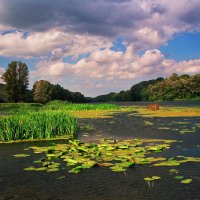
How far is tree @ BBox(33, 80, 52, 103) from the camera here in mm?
110125

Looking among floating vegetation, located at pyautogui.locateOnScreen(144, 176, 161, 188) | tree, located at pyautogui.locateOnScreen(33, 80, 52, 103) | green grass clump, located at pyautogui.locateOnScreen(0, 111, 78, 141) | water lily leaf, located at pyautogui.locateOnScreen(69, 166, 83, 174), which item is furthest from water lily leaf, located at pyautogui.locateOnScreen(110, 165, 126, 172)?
tree, located at pyautogui.locateOnScreen(33, 80, 52, 103)

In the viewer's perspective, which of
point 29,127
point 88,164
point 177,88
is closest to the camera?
point 88,164

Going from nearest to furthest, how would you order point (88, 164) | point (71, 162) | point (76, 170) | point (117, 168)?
point (76, 170)
point (117, 168)
point (88, 164)
point (71, 162)

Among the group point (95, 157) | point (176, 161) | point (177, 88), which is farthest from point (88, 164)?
point (177, 88)

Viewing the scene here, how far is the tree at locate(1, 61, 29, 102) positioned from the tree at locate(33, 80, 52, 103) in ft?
41.0

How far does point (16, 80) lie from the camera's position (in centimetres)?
9681

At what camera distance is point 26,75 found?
9819 centimetres

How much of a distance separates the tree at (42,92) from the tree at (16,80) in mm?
12507

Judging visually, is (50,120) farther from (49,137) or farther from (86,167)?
(86,167)

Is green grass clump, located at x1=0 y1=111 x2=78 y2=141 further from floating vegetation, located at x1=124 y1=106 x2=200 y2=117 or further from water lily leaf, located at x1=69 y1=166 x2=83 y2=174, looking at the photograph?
floating vegetation, located at x1=124 y1=106 x2=200 y2=117

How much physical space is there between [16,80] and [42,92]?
51.5 ft

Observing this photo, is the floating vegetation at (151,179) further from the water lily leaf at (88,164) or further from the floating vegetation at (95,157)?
the water lily leaf at (88,164)

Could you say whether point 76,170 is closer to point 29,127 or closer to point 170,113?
point 29,127

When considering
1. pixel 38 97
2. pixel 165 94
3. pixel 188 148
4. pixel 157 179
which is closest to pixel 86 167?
pixel 157 179
